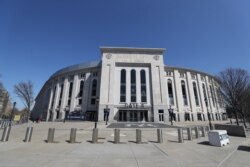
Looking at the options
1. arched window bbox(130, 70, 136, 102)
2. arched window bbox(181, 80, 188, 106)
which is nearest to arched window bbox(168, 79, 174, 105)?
arched window bbox(181, 80, 188, 106)

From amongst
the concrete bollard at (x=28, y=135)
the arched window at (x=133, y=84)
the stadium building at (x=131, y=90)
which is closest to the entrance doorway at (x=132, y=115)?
the stadium building at (x=131, y=90)

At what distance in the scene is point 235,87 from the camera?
1062 inches

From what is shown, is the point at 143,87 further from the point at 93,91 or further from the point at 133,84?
the point at 93,91

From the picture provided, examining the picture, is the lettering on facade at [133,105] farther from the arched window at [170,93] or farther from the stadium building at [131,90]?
the arched window at [170,93]

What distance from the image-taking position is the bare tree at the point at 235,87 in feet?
86.7

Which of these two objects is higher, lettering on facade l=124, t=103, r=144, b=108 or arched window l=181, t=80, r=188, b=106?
arched window l=181, t=80, r=188, b=106

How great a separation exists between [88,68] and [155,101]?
27.9 meters

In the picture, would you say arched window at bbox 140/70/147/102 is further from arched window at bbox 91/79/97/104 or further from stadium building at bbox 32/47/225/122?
arched window at bbox 91/79/97/104

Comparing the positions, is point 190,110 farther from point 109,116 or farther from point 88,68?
point 88,68

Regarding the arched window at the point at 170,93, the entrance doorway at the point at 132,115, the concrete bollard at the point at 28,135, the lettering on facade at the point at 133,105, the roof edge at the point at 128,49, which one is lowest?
the concrete bollard at the point at 28,135

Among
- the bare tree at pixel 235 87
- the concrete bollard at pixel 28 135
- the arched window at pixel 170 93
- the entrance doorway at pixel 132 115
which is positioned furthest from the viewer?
the arched window at pixel 170 93

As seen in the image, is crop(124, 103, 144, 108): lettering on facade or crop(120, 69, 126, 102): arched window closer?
crop(124, 103, 144, 108): lettering on facade

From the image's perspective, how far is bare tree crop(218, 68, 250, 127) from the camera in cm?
2644

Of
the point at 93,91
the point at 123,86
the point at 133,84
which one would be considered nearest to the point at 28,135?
the point at 123,86
